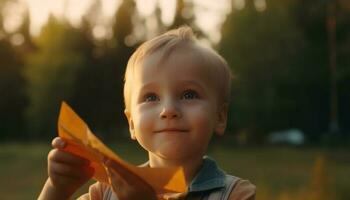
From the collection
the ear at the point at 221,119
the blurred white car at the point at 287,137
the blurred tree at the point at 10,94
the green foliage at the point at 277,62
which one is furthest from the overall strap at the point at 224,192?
the blurred tree at the point at 10,94

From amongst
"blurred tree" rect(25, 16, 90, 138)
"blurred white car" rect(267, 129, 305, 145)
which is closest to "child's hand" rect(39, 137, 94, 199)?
"blurred tree" rect(25, 16, 90, 138)

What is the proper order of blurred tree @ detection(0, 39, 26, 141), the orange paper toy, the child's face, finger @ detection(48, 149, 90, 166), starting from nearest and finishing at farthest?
the orange paper toy < finger @ detection(48, 149, 90, 166) < the child's face < blurred tree @ detection(0, 39, 26, 141)

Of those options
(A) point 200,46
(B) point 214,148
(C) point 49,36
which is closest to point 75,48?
(C) point 49,36

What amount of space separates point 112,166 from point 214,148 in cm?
2414

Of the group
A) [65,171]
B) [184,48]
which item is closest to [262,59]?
[184,48]

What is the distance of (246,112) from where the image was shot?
25.7 meters

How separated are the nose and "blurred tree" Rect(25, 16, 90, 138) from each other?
26.1 m

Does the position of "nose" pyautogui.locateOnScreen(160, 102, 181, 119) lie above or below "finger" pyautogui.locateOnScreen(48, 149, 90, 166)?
above

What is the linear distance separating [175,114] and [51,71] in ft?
89.0

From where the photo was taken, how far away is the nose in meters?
1.35

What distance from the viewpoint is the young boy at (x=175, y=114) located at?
1.35 metres

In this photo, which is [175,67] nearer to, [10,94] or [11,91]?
[10,94]

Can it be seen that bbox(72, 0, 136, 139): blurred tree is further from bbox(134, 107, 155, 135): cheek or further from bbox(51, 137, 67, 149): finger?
bbox(51, 137, 67, 149): finger

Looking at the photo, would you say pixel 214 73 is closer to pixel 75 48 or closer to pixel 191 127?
pixel 191 127
